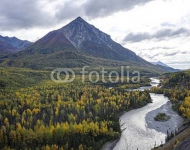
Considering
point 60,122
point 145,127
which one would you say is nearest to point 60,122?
point 60,122

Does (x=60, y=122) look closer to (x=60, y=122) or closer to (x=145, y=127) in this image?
(x=60, y=122)

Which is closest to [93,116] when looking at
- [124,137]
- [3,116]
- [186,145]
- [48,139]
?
[124,137]

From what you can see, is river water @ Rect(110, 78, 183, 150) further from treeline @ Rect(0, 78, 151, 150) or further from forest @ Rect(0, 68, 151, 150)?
treeline @ Rect(0, 78, 151, 150)

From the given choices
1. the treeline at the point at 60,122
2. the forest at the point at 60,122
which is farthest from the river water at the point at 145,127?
the treeline at the point at 60,122

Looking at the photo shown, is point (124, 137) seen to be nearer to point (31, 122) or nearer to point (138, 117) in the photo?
point (138, 117)

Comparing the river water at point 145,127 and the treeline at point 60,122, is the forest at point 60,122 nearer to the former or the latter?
the treeline at point 60,122
